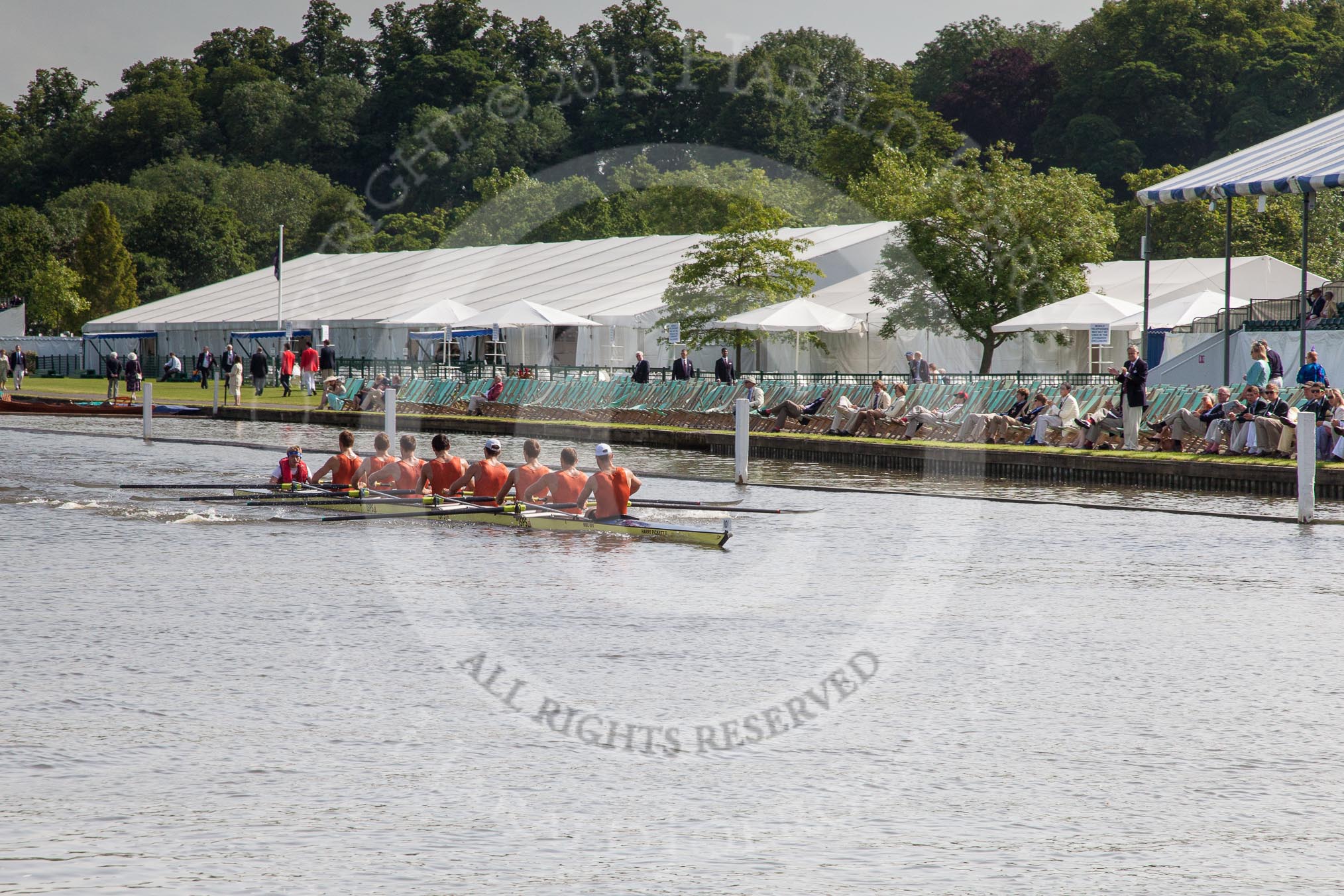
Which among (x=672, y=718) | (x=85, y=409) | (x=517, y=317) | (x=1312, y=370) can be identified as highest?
(x=517, y=317)

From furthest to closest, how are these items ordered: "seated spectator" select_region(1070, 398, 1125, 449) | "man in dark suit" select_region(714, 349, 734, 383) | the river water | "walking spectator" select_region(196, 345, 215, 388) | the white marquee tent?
1. "walking spectator" select_region(196, 345, 215, 388)
2. the white marquee tent
3. "man in dark suit" select_region(714, 349, 734, 383)
4. "seated spectator" select_region(1070, 398, 1125, 449)
5. the river water

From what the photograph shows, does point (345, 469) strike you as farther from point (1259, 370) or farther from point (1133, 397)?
point (1259, 370)

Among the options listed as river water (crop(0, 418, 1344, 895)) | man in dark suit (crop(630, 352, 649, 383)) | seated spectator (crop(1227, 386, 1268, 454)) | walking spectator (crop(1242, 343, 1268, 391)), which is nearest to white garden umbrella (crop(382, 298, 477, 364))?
man in dark suit (crop(630, 352, 649, 383))

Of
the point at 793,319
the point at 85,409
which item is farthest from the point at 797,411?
the point at 85,409

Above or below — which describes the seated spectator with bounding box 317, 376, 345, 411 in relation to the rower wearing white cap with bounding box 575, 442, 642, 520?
above

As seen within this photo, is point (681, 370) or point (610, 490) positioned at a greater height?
point (681, 370)

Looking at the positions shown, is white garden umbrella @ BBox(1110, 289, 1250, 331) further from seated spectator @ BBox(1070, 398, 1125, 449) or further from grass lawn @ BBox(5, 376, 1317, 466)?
seated spectator @ BBox(1070, 398, 1125, 449)

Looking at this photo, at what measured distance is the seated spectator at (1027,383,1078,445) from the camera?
88.6 feet

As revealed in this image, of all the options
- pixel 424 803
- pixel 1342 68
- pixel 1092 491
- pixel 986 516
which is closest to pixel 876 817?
pixel 424 803

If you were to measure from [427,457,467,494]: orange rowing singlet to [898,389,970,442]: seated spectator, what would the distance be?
1160cm

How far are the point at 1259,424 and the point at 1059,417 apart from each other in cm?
420

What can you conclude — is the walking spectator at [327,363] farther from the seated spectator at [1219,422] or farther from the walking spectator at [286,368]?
the seated spectator at [1219,422]

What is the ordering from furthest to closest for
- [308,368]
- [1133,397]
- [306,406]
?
[308,368] → [306,406] → [1133,397]

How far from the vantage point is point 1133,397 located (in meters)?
25.5
